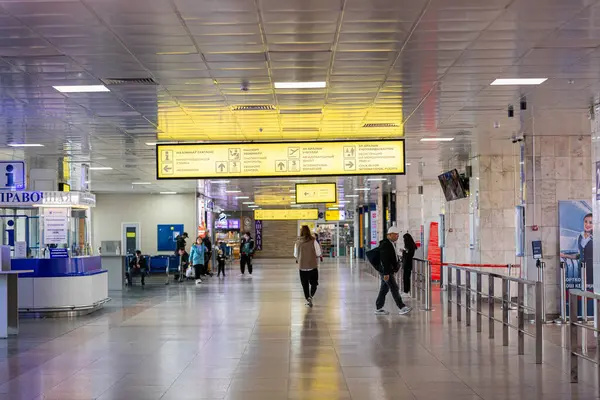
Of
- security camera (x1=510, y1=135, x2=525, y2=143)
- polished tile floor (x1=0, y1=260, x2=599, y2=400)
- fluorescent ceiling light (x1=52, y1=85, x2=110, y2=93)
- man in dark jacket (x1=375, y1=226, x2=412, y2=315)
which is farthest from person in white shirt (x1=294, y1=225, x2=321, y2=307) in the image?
fluorescent ceiling light (x1=52, y1=85, x2=110, y2=93)

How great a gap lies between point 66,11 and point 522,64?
5540 mm

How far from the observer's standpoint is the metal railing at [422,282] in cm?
1627

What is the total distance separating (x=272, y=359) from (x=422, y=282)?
25.5ft

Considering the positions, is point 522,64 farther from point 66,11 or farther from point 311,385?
point 66,11

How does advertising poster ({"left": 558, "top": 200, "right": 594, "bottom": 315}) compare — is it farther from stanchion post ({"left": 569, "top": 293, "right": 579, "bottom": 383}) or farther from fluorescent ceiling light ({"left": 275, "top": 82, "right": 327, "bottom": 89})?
stanchion post ({"left": 569, "top": 293, "right": 579, "bottom": 383})

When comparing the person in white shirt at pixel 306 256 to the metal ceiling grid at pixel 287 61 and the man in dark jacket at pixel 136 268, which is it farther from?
the man in dark jacket at pixel 136 268

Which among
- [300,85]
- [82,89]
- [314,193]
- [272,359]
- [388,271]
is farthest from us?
[314,193]

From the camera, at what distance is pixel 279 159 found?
14.9 m

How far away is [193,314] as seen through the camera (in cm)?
1584

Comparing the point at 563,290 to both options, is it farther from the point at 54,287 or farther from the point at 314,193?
the point at 314,193

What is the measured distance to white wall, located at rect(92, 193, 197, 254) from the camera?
37.7m

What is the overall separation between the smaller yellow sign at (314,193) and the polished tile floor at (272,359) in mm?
10956

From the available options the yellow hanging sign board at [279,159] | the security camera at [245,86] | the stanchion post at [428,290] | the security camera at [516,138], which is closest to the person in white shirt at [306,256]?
the stanchion post at [428,290]

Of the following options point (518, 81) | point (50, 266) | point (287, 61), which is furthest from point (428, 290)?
point (287, 61)
